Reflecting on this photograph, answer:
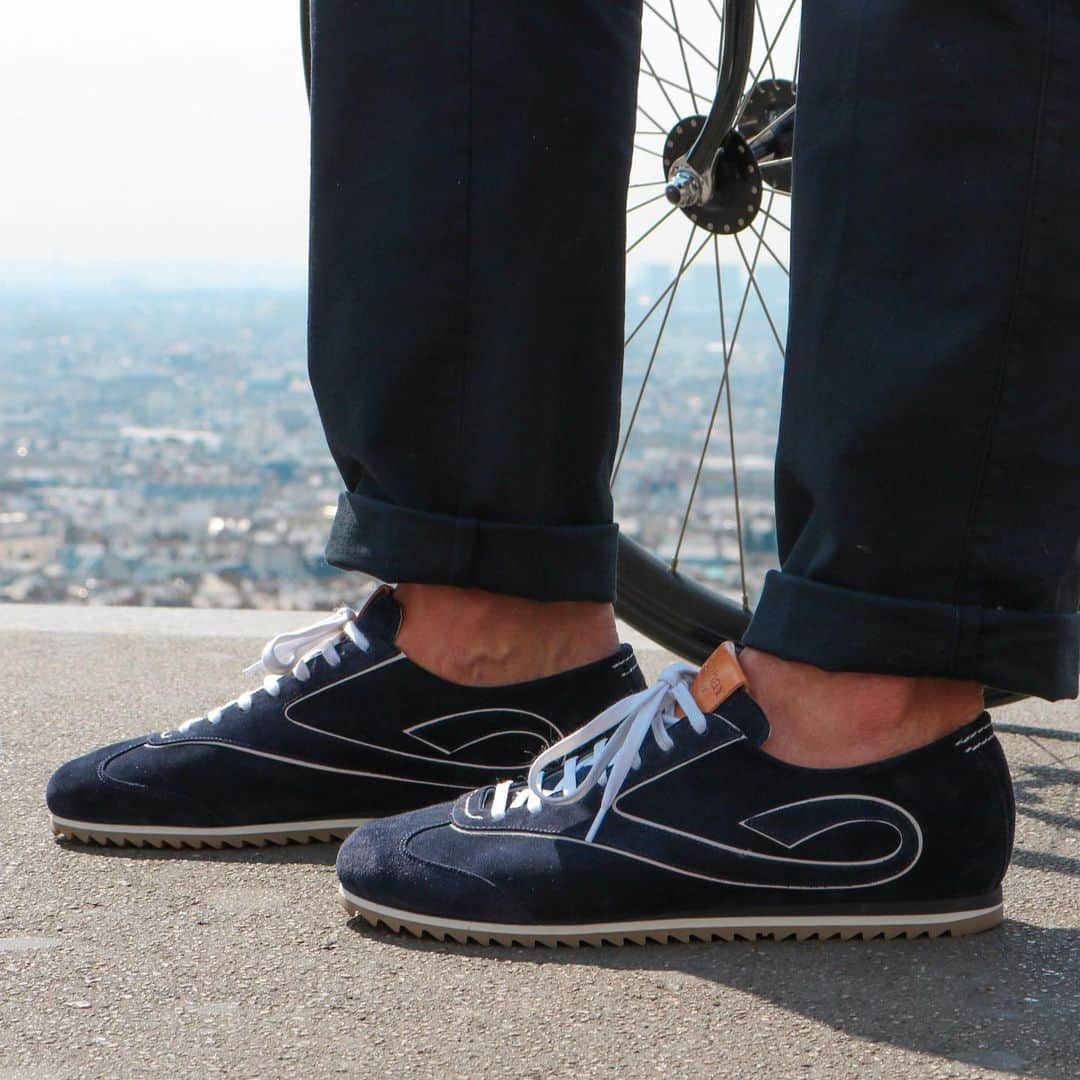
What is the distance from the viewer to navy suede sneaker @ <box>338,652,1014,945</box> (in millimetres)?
847

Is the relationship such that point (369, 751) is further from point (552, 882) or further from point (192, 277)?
point (192, 277)

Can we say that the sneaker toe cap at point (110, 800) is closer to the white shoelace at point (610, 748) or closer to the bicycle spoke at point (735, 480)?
the white shoelace at point (610, 748)

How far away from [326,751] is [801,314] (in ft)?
1.52

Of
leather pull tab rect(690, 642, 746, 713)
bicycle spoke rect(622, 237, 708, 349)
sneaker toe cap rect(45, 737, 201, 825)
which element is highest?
bicycle spoke rect(622, 237, 708, 349)

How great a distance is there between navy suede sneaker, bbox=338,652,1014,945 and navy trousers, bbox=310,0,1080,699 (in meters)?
0.08

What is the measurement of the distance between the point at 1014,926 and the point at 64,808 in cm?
66

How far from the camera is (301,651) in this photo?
1.07 m

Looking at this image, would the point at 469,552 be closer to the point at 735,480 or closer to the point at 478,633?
the point at 478,633

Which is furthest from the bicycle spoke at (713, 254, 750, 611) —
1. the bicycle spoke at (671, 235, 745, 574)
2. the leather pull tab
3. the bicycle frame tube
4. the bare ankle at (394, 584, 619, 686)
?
the leather pull tab

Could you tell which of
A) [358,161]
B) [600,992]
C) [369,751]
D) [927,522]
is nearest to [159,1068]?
[600,992]

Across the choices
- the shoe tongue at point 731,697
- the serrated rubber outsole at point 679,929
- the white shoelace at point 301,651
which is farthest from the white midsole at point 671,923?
the white shoelace at point 301,651

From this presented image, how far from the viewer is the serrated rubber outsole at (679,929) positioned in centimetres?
84

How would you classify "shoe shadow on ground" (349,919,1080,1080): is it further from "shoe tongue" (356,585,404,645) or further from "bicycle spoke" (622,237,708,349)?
"bicycle spoke" (622,237,708,349)

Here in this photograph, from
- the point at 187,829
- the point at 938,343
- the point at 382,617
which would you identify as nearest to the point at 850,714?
the point at 938,343
